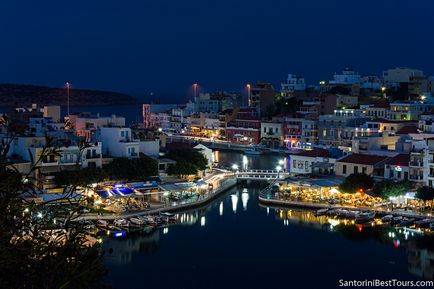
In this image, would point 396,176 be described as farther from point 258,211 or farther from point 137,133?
point 137,133

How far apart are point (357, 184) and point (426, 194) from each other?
1.83m

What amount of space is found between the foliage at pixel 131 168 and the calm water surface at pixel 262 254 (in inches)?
84.9

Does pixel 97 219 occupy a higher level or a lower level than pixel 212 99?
lower

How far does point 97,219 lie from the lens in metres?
15.6

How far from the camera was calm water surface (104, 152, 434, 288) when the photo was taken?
1239 cm

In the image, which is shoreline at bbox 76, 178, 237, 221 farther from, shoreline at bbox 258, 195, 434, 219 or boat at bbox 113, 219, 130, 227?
shoreline at bbox 258, 195, 434, 219

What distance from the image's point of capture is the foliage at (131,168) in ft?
60.0

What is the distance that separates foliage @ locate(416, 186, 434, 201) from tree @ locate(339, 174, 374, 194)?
1.47 metres

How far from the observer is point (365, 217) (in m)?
16.2

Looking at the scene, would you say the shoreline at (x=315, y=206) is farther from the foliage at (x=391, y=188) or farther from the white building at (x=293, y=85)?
the white building at (x=293, y=85)

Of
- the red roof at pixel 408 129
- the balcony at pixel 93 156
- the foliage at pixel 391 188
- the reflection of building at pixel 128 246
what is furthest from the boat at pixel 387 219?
the red roof at pixel 408 129

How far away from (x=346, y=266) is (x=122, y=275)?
168 inches

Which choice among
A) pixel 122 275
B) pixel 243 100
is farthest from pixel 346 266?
pixel 243 100

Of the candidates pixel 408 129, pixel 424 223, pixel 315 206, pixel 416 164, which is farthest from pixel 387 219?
pixel 408 129
